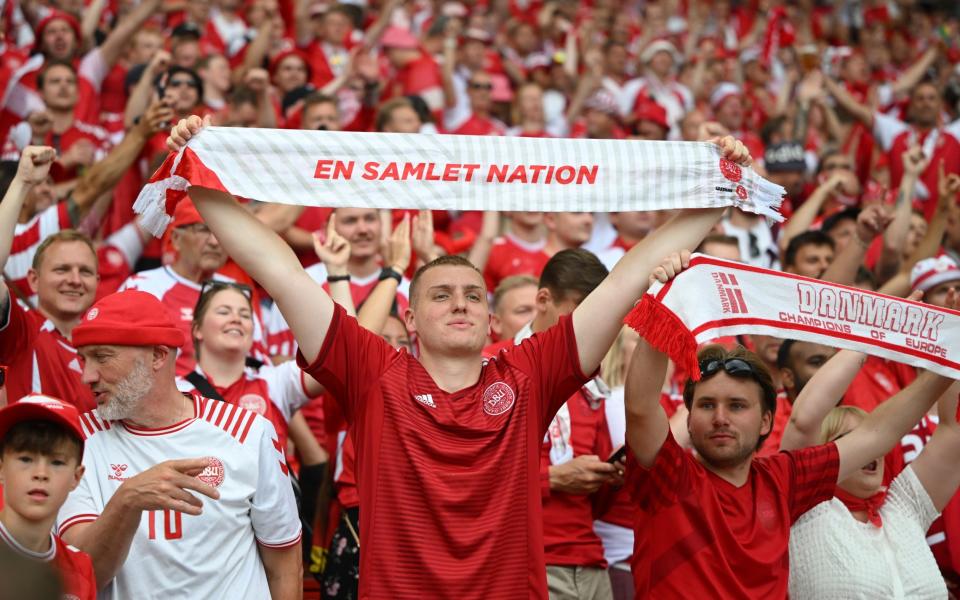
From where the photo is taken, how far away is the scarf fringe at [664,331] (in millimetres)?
4390

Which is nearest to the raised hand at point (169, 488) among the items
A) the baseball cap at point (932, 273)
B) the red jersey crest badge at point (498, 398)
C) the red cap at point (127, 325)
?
the red cap at point (127, 325)

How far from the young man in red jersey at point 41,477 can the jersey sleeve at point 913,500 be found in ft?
11.2

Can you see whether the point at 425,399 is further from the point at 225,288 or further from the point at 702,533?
the point at 225,288

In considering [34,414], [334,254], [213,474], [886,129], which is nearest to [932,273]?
[334,254]

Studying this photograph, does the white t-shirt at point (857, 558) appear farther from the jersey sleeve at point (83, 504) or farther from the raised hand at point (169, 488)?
the jersey sleeve at point (83, 504)

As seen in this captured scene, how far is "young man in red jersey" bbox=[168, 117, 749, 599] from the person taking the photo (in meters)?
4.15

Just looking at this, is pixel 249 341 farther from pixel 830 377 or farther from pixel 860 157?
pixel 860 157

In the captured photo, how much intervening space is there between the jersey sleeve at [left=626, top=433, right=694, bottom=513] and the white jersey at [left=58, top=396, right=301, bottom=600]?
1.29 m

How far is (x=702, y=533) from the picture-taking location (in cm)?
465

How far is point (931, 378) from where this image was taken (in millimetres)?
5215

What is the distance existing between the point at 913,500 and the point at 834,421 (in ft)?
1.56

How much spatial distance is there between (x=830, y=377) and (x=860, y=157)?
8686mm

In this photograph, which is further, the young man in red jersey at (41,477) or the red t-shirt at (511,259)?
the red t-shirt at (511,259)

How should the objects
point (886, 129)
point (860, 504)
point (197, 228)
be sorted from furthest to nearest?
point (886, 129), point (197, 228), point (860, 504)
